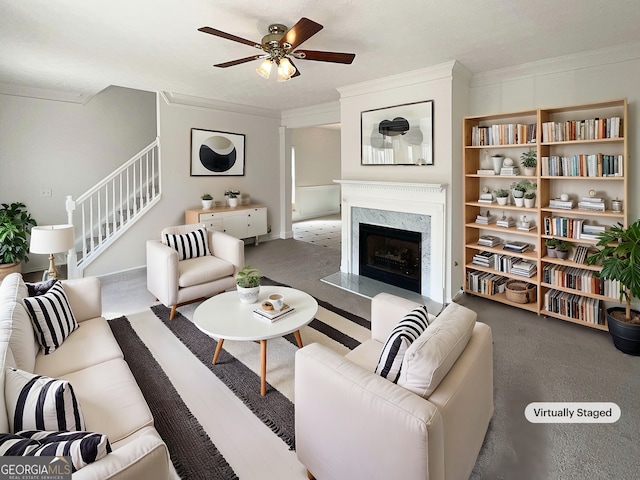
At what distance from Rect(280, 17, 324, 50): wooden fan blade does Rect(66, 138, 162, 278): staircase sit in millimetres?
3624

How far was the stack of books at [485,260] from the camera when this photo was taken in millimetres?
3996

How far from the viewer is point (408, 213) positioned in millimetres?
4250

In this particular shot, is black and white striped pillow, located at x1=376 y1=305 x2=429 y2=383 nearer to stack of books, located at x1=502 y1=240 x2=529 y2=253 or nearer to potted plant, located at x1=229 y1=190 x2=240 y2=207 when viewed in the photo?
stack of books, located at x1=502 y1=240 x2=529 y2=253

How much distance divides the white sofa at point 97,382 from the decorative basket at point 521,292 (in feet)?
11.3

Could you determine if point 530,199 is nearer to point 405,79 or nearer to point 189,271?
point 405,79

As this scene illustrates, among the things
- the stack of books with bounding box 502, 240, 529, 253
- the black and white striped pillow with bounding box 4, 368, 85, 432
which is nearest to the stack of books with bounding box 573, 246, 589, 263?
the stack of books with bounding box 502, 240, 529, 253

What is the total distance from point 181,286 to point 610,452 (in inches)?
133

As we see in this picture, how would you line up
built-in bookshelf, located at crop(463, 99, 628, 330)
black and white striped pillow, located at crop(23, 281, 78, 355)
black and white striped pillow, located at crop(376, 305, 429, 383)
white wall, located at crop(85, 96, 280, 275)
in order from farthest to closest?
1. white wall, located at crop(85, 96, 280, 275)
2. built-in bookshelf, located at crop(463, 99, 628, 330)
3. black and white striped pillow, located at crop(23, 281, 78, 355)
4. black and white striped pillow, located at crop(376, 305, 429, 383)

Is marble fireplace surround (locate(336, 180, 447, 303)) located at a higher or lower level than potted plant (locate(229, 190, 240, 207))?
lower

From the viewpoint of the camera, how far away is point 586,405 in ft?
7.30

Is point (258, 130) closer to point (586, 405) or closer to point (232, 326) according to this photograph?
point (232, 326)

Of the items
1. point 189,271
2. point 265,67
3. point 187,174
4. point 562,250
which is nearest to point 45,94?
point 187,174

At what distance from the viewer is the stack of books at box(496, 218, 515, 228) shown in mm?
3861

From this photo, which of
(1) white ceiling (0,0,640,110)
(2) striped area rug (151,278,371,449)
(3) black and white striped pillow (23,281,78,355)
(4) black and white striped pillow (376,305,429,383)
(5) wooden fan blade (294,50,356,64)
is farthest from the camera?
(5) wooden fan blade (294,50,356,64)
